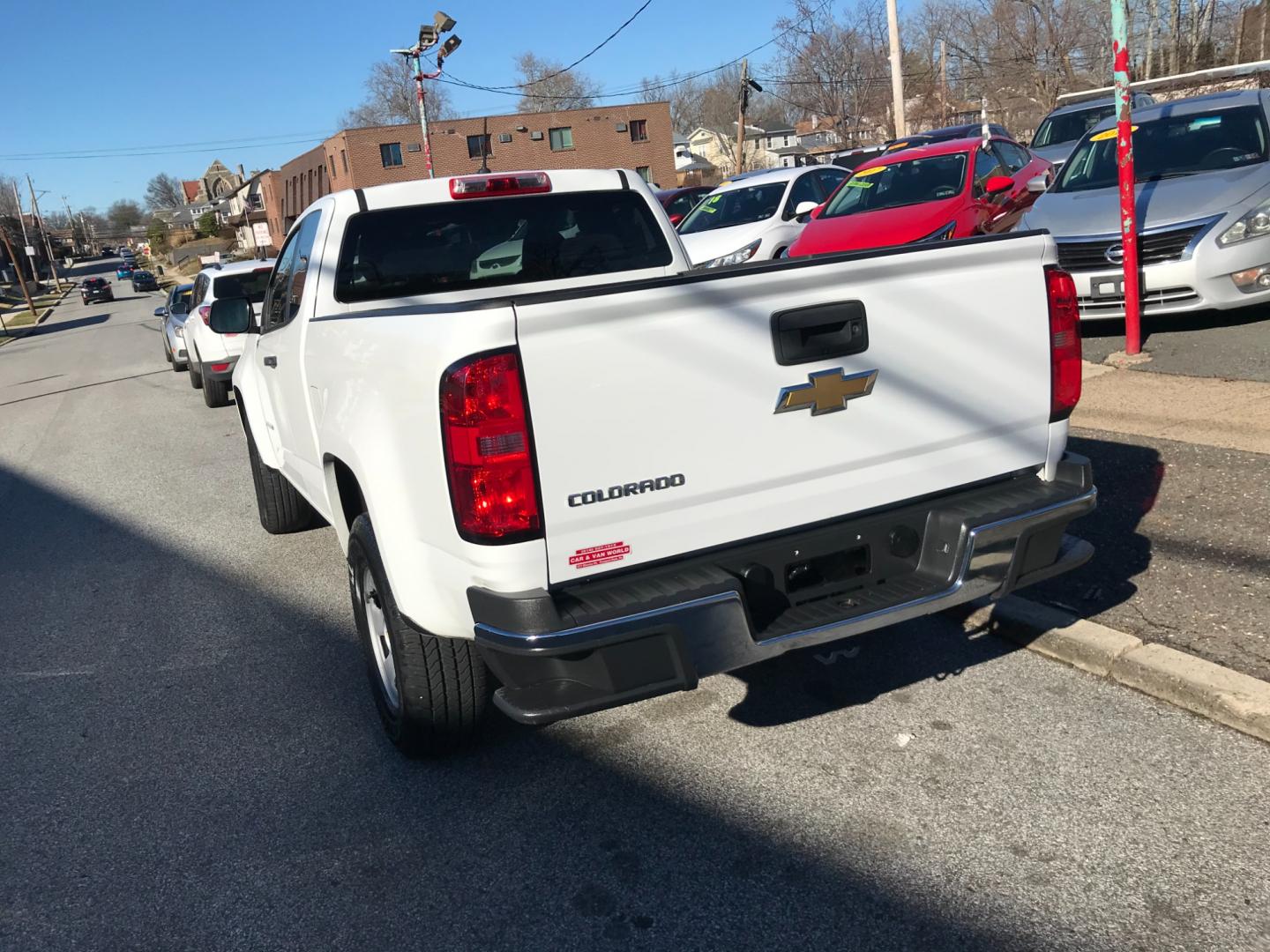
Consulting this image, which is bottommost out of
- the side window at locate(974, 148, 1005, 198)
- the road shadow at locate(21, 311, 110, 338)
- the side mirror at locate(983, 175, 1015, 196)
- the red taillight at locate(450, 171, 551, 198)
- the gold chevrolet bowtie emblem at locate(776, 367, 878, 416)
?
the road shadow at locate(21, 311, 110, 338)

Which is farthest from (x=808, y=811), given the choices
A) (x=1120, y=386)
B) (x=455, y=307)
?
(x=1120, y=386)

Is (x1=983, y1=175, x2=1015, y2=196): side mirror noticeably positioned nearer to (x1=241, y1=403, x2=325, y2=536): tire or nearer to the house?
(x1=241, y1=403, x2=325, y2=536): tire

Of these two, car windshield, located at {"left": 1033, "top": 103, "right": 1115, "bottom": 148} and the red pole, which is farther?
car windshield, located at {"left": 1033, "top": 103, "right": 1115, "bottom": 148}

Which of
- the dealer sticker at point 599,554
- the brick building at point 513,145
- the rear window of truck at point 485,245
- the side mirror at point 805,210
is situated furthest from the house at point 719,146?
the dealer sticker at point 599,554

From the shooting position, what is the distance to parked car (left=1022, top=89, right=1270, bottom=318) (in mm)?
8008

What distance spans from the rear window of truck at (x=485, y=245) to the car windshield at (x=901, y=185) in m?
7.42

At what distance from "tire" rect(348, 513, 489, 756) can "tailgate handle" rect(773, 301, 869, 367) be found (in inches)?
57.0

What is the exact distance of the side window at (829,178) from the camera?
49.3 ft

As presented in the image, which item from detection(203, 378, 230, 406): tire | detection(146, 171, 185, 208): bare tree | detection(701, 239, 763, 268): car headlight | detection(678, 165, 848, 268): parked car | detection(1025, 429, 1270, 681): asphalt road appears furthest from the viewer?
detection(146, 171, 185, 208): bare tree

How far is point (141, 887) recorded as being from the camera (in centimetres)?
320

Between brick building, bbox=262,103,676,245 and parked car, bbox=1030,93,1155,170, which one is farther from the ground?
brick building, bbox=262,103,676,245

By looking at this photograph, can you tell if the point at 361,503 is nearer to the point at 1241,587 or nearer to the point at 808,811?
the point at 808,811

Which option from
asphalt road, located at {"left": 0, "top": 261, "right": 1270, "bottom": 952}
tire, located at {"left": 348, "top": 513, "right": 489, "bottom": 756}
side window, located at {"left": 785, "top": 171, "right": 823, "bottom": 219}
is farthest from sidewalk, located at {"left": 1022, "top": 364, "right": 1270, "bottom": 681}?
side window, located at {"left": 785, "top": 171, "right": 823, "bottom": 219}

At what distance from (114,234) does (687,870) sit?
221 meters
